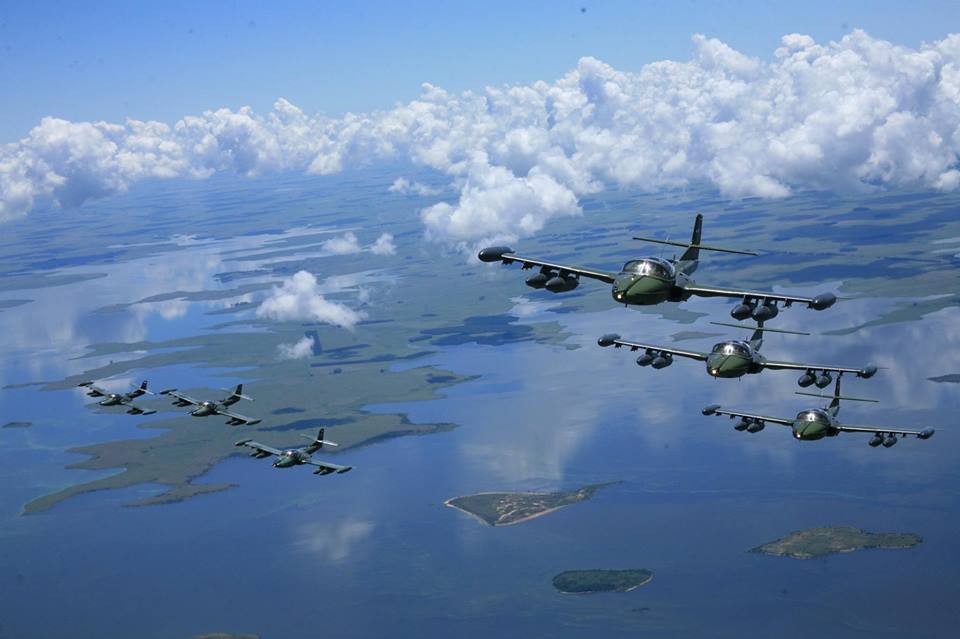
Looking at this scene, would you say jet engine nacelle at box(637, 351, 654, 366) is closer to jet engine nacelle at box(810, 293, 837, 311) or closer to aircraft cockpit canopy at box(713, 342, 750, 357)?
aircraft cockpit canopy at box(713, 342, 750, 357)

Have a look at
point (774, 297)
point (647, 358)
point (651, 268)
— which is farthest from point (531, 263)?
point (647, 358)

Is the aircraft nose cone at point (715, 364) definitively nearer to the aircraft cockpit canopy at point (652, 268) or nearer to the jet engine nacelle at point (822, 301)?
the aircraft cockpit canopy at point (652, 268)

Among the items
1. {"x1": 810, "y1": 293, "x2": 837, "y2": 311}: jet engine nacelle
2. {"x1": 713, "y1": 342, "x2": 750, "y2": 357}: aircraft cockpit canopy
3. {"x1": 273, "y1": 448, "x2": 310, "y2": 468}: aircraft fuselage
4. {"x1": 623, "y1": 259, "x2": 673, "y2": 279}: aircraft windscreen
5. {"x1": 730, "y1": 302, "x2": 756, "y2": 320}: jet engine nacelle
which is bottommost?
{"x1": 273, "y1": 448, "x2": 310, "y2": 468}: aircraft fuselage

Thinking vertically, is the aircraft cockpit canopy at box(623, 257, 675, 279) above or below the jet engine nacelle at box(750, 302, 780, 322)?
above

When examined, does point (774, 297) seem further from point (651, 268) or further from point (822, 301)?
point (651, 268)

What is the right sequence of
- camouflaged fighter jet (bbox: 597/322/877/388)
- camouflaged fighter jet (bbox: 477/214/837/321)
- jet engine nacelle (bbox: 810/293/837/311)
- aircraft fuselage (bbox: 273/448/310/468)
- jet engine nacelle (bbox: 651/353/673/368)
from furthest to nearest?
aircraft fuselage (bbox: 273/448/310/468) < camouflaged fighter jet (bbox: 597/322/877/388) < jet engine nacelle (bbox: 651/353/673/368) < camouflaged fighter jet (bbox: 477/214/837/321) < jet engine nacelle (bbox: 810/293/837/311)

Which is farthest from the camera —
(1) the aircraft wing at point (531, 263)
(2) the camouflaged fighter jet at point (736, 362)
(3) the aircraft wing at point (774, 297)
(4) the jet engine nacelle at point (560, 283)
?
(2) the camouflaged fighter jet at point (736, 362)

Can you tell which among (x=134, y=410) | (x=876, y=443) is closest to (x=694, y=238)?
(x=876, y=443)

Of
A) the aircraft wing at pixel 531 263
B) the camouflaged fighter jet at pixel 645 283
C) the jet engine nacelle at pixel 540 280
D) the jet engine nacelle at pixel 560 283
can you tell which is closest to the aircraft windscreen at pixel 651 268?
the camouflaged fighter jet at pixel 645 283

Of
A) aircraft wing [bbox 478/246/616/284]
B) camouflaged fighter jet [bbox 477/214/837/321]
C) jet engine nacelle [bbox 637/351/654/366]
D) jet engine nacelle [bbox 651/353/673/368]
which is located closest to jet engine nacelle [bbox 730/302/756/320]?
camouflaged fighter jet [bbox 477/214/837/321]
